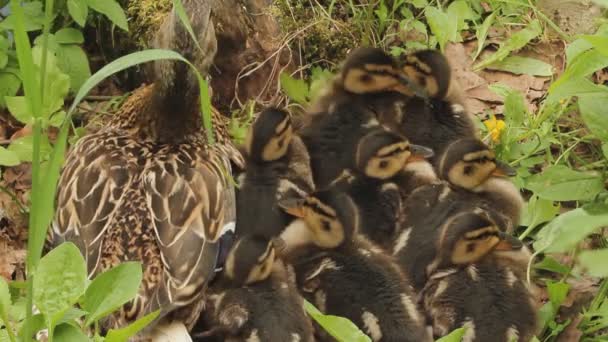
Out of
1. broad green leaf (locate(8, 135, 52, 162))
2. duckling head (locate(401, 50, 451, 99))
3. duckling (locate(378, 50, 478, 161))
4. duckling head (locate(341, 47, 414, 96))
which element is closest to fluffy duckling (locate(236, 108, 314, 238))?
duckling head (locate(341, 47, 414, 96))

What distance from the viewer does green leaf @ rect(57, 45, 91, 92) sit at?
13.0 ft

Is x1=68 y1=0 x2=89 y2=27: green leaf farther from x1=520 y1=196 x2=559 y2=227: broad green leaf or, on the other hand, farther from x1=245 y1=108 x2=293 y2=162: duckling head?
x1=520 y1=196 x2=559 y2=227: broad green leaf

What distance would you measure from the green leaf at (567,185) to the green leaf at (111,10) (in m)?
1.54

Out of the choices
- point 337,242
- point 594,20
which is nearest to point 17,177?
point 337,242

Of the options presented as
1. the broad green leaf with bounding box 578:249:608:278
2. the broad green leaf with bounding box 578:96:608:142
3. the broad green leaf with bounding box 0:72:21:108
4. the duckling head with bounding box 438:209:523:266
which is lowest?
the duckling head with bounding box 438:209:523:266

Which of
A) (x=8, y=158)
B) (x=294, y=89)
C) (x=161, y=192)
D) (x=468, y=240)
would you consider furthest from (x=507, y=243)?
(x=8, y=158)

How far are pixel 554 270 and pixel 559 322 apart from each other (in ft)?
0.61

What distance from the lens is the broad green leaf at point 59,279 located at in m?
2.33

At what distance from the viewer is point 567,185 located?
3.59m

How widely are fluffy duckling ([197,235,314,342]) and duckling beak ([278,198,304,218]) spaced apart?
0.74 ft

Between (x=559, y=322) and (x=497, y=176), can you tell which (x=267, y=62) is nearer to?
(x=497, y=176)

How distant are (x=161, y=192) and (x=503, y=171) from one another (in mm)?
1206

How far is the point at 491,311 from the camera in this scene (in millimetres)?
3096

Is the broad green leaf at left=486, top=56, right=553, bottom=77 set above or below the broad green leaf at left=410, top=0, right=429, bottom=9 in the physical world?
below
